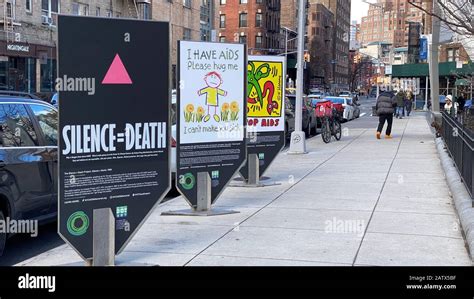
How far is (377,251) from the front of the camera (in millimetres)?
6449

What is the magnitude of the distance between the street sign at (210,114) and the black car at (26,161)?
1.69 m

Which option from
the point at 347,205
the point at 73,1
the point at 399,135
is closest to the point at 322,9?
the point at 73,1

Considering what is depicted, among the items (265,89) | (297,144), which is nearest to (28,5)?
(297,144)

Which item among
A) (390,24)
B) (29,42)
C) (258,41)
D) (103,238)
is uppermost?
(390,24)

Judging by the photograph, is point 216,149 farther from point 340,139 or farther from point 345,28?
point 345,28

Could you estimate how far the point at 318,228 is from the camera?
760 centimetres

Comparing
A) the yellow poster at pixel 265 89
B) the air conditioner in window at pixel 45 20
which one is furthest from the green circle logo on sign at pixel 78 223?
the air conditioner in window at pixel 45 20

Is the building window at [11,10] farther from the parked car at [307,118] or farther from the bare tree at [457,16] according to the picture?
the bare tree at [457,16]

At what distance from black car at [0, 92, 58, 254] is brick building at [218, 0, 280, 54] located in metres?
73.8

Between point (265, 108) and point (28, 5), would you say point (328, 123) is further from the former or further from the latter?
point (28, 5)

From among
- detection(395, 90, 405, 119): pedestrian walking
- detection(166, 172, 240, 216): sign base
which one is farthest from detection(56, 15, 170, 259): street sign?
detection(395, 90, 405, 119): pedestrian walking

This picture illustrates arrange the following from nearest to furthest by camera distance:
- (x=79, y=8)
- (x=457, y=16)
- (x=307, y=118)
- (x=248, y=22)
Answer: (x=457, y=16), (x=307, y=118), (x=79, y=8), (x=248, y=22)

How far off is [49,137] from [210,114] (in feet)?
7.22

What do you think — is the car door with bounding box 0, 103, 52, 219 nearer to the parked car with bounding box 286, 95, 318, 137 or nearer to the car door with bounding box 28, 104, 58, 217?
the car door with bounding box 28, 104, 58, 217
